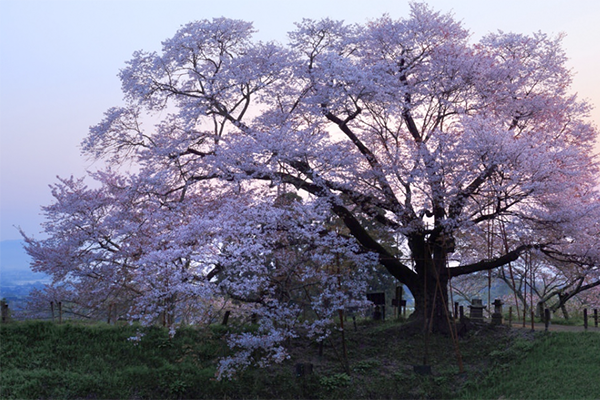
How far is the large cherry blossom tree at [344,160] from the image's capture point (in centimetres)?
1518

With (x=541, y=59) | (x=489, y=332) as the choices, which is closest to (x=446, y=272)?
(x=489, y=332)

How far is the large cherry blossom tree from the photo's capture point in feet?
49.8

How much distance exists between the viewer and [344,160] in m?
16.0

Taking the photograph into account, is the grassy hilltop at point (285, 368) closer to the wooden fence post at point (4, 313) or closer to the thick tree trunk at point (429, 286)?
the thick tree trunk at point (429, 286)

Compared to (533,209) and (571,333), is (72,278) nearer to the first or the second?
(533,209)

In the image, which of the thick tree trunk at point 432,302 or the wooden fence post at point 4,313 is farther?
the thick tree trunk at point 432,302

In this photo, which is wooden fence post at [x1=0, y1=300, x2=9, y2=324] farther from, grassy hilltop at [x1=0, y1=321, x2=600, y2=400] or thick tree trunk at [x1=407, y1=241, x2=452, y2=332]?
thick tree trunk at [x1=407, y1=241, x2=452, y2=332]

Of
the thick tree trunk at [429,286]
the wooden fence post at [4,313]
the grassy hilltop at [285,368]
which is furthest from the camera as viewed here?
the thick tree trunk at [429,286]

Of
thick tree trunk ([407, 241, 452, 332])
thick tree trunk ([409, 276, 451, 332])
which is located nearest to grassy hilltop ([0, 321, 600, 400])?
thick tree trunk ([409, 276, 451, 332])

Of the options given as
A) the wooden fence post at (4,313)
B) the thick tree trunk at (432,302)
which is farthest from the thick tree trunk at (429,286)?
the wooden fence post at (4,313)

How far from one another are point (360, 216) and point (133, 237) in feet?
37.3

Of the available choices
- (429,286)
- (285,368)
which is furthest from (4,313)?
(429,286)

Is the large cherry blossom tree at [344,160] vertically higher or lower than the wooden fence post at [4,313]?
higher

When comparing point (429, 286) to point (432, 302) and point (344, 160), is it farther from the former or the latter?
point (344, 160)
